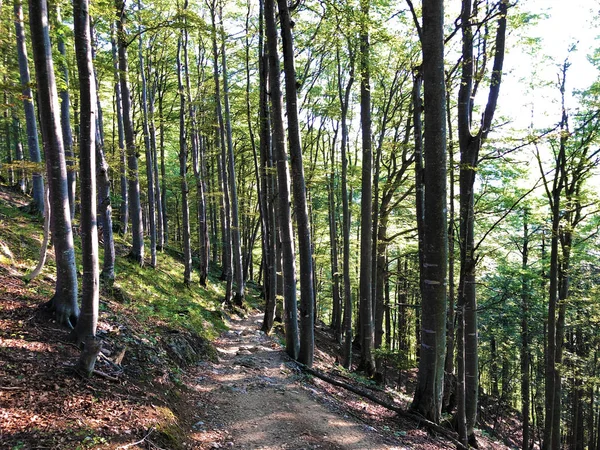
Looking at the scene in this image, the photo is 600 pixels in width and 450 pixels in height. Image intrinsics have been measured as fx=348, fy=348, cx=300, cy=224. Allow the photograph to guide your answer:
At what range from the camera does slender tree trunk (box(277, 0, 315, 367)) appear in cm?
771

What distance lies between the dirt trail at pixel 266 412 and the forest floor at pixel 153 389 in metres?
0.02

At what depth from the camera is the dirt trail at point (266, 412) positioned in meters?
4.87

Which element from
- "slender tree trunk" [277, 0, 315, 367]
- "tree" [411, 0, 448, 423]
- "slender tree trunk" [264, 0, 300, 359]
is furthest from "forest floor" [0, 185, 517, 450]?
"tree" [411, 0, 448, 423]

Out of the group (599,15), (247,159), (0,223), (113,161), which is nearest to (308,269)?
(113,161)

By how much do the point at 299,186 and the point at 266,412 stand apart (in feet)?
15.0

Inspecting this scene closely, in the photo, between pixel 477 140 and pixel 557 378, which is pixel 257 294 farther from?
pixel 477 140

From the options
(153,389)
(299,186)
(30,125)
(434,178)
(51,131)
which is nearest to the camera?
(51,131)

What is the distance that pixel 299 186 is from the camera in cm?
794

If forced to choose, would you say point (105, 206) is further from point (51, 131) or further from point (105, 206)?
point (51, 131)

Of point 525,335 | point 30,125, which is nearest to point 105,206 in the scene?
point 30,125

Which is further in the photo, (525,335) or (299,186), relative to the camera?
(525,335)

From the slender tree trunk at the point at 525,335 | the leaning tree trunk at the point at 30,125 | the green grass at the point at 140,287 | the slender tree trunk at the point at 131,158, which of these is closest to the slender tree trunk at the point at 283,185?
the green grass at the point at 140,287

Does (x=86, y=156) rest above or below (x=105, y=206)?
above

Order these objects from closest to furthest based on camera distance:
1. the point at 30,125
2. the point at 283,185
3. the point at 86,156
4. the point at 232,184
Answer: the point at 86,156
the point at 283,185
the point at 30,125
the point at 232,184
